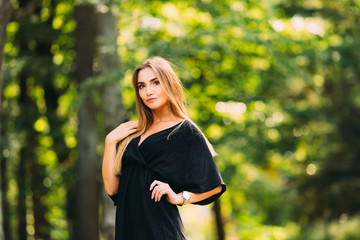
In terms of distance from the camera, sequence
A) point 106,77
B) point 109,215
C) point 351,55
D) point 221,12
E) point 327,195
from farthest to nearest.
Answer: point 327,195, point 351,55, point 221,12, point 109,215, point 106,77

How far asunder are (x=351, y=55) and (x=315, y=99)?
141 inches

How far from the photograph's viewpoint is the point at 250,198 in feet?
49.1

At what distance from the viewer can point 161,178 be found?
2662 mm

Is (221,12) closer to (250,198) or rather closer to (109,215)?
(109,215)

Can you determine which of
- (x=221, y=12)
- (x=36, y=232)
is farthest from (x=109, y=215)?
(x=36, y=232)

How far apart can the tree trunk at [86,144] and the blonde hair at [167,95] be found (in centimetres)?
671

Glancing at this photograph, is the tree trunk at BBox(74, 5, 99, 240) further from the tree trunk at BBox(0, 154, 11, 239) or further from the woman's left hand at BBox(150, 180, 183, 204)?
the woman's left hand at BBox(150, 180, 183, 204)

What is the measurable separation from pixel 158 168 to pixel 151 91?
0.42 meters

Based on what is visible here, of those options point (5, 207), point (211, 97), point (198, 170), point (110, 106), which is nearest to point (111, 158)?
point (198, 170)

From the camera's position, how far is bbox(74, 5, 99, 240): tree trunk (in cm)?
939

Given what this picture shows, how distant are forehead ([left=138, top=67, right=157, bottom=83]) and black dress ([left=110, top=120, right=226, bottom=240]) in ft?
1.00

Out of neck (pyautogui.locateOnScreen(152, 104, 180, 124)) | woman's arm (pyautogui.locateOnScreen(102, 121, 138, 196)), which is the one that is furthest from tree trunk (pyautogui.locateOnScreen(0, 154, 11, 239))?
neck (pyautogui.locateOnScreen(152, 104, 180, 124))

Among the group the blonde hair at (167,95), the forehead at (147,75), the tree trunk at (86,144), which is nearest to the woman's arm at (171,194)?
the blonde hair at (167,95)

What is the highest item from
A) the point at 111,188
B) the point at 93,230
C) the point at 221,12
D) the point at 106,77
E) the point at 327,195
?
the point at 221,12
